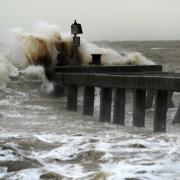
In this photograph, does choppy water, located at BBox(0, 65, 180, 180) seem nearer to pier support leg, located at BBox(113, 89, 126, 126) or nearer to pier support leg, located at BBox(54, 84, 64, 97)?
pier support leg, located at BBox(113, 89, 126, 126)

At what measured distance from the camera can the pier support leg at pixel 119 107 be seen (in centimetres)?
1212

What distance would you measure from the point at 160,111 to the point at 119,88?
1435 millimetres

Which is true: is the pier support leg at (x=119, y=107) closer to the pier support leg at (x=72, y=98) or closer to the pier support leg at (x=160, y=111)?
the pier support leg at (x=160, y=111)

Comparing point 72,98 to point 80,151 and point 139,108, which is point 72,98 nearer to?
point 139,108

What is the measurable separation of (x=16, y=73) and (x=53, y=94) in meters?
5.17

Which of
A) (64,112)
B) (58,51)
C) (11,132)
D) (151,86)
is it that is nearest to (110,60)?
(58,51)

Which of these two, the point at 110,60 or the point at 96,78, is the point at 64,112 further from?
the point at 110,60

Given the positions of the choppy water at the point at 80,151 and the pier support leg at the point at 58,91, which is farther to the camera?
the pier support leg at the point at 58,91

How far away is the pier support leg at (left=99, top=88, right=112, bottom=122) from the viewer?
12.6m

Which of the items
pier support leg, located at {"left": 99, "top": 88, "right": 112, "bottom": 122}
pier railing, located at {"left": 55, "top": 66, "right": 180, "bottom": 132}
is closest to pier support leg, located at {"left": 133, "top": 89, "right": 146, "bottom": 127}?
pier railing, located at {"left": 55, "top": 66, "right": 180, "bottom": 132}

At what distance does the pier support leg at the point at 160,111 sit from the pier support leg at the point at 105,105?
1708 millimetres

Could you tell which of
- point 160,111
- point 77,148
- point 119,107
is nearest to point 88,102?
point 119,107

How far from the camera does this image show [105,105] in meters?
Result: 12.9

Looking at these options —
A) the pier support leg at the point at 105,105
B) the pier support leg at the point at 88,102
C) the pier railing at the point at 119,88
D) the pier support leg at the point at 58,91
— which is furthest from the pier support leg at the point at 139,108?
the pier support leg at the point at 58,91
